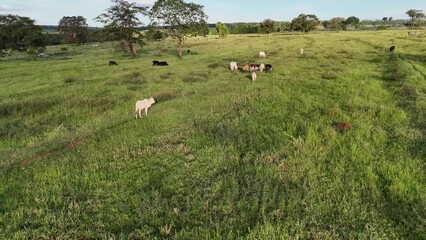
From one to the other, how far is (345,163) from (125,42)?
1926 inches

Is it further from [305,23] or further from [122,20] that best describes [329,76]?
[305,23]

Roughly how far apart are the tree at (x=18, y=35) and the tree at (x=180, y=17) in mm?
40880

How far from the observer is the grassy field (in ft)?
20.7

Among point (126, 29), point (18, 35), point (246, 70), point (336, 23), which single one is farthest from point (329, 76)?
point (336, 23)

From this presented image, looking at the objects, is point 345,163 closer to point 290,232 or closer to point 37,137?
point 290,232

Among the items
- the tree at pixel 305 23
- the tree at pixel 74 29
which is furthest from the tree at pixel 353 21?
the tree at pixel 74 29

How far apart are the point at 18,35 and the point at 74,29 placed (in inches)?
1403

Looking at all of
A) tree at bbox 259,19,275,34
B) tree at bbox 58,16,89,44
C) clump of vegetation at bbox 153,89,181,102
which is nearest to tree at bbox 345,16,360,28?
tree at bbox 259,19,275,34

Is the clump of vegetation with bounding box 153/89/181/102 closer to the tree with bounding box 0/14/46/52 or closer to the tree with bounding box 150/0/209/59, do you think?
the tree with bounding box 150/0/209/59

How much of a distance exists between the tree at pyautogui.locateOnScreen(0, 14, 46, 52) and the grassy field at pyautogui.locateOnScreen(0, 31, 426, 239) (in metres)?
63.2

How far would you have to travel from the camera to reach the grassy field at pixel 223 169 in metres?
6.31

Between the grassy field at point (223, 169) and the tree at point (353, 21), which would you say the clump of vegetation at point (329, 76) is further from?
the tree at point (353, 21)

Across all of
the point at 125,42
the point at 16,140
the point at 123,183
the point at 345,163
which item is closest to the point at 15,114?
the point at 16,140

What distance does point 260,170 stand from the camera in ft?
27.7
